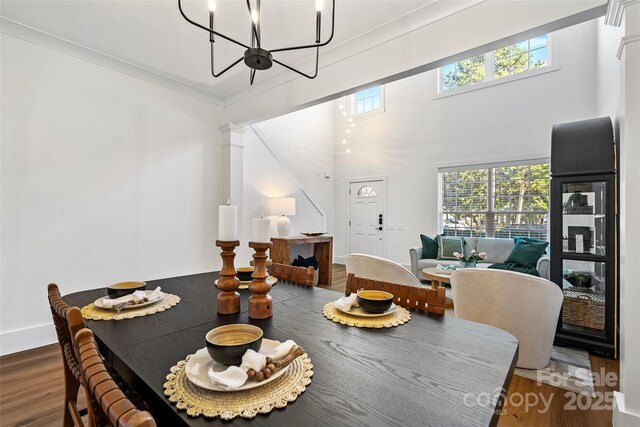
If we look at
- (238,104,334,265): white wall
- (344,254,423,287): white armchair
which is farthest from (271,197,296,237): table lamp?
(344,254,423,287): white armchair

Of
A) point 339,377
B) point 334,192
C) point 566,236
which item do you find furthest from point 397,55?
point 334,192

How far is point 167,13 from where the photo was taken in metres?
2.37

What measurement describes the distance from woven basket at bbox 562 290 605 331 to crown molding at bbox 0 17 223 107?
453cm

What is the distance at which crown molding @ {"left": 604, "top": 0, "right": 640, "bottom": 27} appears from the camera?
1518mm

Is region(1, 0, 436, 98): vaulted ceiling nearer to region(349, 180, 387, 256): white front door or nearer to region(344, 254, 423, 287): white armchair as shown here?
region(344, 254, 423, 287): white armchair

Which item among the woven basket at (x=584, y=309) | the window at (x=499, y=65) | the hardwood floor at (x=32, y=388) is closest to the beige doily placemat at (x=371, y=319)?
the hardwood floor at (x=32, y=388)

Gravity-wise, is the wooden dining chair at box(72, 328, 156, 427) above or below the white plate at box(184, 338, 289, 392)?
above

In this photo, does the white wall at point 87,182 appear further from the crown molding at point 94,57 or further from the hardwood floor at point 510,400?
the hardwood floor at point 510,400

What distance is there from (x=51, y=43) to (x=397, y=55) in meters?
3.12

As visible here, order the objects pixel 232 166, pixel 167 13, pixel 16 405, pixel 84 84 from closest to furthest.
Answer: pixel 16 405
pixel 167 13
pixel 84 84
pixel 232 166

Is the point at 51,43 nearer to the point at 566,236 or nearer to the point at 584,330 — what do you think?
the point at 566,236

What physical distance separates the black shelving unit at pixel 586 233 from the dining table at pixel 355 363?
2182 mm

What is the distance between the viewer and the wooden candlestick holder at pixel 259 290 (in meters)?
1.21

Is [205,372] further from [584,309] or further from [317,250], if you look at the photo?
[317,250]
